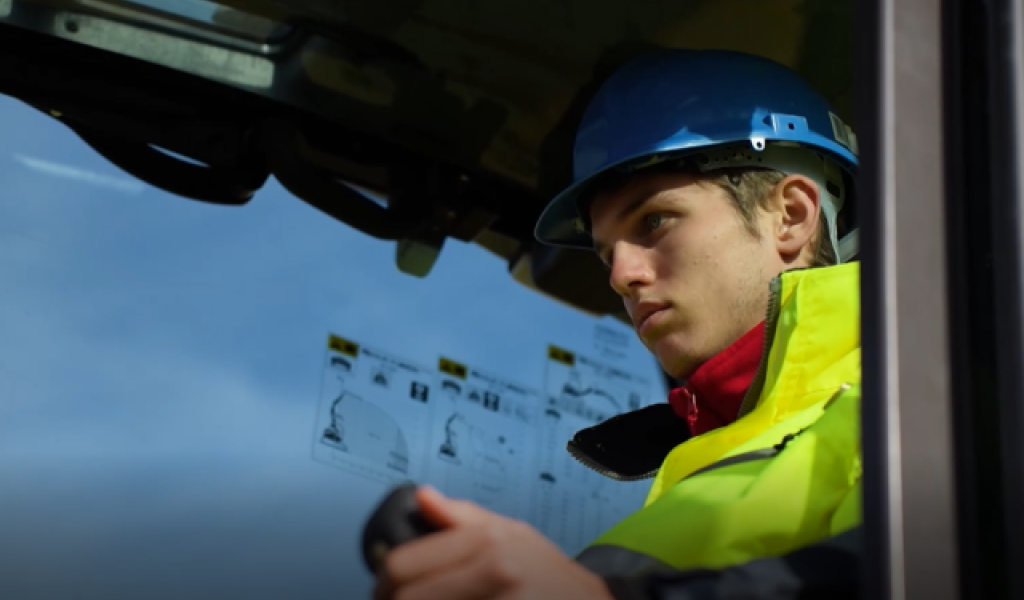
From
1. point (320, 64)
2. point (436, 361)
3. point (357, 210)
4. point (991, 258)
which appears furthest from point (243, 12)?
point (991, 258)

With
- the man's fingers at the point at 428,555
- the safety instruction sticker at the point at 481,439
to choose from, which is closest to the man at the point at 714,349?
the man's fingers at the point at 428,555

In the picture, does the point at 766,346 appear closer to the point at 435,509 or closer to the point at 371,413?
the point at 435,509

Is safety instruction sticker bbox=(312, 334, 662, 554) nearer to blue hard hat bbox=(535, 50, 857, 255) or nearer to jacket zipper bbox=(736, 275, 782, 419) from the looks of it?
blue hard hat bbox=(535, 50, 857, 255)

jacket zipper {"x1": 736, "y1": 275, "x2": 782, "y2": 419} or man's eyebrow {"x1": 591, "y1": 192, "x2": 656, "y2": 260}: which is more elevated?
man's eyebrow {"x1": 591, "y1": 192, "x2": 656, "y2": 260}

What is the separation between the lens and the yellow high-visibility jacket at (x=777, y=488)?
1.34 meters

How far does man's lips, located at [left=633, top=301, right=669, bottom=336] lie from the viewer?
217 centimetres

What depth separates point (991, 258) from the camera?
1211 millimetres

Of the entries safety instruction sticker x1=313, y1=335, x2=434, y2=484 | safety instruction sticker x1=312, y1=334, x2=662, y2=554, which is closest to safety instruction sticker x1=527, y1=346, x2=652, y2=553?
safety instruction sticker x1=312, y1=334, x2=662, y2=554

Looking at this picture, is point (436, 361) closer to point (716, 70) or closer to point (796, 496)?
point (716, 70)

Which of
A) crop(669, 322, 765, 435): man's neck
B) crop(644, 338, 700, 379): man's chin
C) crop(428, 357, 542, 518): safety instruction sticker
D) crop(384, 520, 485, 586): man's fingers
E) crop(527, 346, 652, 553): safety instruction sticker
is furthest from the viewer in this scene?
crop(527, 346, 652, 553): safety instruction sticker

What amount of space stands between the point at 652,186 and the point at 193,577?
0.95m

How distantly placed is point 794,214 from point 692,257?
243 millimetres

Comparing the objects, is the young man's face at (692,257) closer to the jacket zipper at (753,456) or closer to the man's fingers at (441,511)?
the jacket zipper at (753,456)

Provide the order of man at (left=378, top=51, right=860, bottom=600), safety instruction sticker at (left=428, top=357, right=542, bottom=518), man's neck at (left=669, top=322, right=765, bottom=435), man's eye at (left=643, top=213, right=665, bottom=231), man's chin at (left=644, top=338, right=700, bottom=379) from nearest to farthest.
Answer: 1. man at (left=378, top=51, right=860, bottom=600)
2. man's neck at (left=669, top=322, right=765, bottom=435)
3. man's chin at (left=644, top=338, right=700, bottom=379)
4. man's eye at (left=643, top=213, right=665, bottom=231)
5. safety instruction sticker at (left=428, top=357, right=542, bottom=518)
